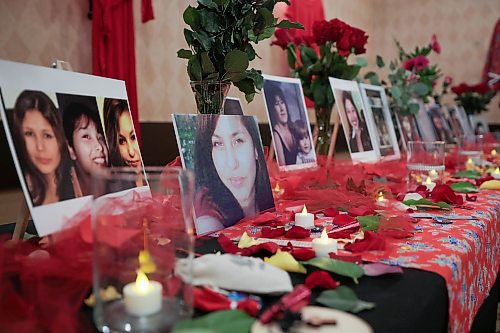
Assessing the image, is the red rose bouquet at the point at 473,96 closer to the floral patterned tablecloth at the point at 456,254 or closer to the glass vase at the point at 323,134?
the glass vase at the point at 323,134

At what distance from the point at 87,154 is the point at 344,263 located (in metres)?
0.41

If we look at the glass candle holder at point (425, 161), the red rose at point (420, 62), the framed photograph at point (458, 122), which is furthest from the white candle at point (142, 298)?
the framed photograph at point (458, 122)

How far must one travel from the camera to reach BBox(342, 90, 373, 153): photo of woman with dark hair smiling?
1.75m

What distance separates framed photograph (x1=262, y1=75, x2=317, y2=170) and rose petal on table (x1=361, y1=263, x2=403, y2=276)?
2.29 feet

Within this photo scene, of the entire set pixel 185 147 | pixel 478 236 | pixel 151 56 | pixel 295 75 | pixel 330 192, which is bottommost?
pixel 478 236

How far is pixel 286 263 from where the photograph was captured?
684 millimetres

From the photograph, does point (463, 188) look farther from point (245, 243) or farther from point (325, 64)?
point (245, 243)

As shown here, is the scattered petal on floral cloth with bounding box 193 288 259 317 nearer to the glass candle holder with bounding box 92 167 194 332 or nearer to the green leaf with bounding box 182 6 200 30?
the glass candle holder with bounding box 92 167 194 332

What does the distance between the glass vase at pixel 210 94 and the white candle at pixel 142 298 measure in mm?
622

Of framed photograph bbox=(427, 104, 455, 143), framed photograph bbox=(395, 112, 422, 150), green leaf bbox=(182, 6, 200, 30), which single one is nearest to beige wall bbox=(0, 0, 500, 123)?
green leaf bbox=(182, 6, 200, 30)

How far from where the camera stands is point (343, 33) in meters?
1.76

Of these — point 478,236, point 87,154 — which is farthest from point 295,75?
point 87,154

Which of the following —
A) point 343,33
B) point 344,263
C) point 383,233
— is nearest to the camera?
point 344,263

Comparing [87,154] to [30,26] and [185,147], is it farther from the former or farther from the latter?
[30,26]
